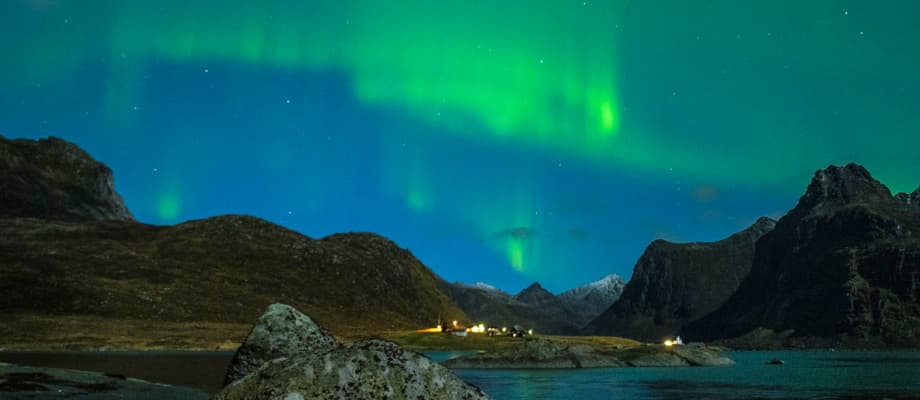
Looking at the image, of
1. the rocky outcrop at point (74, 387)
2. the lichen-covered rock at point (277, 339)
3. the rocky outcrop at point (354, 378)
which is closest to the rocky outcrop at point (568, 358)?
the rocky outcrop at point (74, 387)

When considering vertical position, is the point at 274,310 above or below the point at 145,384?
above

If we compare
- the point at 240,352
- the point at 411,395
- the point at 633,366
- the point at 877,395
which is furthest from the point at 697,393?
the point at 633,366

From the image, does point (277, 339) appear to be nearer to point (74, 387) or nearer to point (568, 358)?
point (74, 387)

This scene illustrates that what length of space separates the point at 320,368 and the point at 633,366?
147 meters

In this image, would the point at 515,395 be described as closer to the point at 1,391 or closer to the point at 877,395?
the point at 877,395

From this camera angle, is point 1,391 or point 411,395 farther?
point 1,391

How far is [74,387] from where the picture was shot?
5091 centimetres

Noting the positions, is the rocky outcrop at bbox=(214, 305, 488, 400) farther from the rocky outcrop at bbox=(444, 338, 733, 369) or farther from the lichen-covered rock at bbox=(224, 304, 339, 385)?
the rocky outcrop at bbox=(444, 338, 733, 369)

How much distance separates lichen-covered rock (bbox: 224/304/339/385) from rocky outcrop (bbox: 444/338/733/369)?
10186 centimetres

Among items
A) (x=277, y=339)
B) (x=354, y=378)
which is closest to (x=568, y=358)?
(x=277, y=339)

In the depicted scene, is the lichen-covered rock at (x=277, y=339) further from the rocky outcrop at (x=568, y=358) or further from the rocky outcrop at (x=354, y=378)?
the rocky outcrop at (x=568, y=358)

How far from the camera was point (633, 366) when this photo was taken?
154 metres

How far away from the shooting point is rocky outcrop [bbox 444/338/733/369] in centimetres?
13925

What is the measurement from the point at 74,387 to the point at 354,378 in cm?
4428
